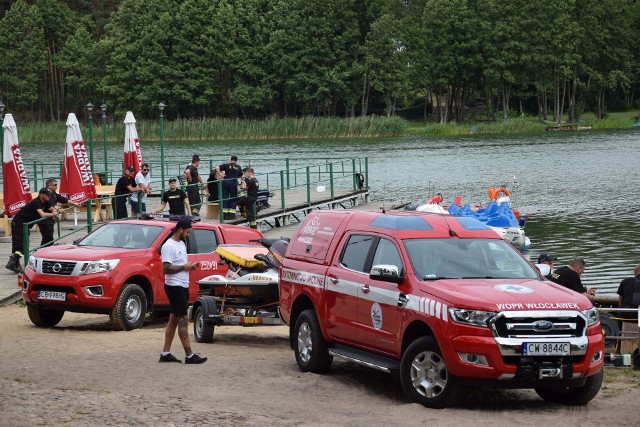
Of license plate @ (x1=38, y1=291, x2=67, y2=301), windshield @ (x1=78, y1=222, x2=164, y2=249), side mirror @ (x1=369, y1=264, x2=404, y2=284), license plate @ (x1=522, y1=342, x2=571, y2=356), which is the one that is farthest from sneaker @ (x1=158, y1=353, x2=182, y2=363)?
license plate @ (x1=522, y1=342, x2=571, y2=356)

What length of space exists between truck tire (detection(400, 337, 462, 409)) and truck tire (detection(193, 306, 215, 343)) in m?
5.31

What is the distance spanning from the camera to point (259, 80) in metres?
120

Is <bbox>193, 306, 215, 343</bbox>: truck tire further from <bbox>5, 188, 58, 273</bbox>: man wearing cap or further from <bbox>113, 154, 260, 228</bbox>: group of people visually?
<bbox>113, 154, 260, 228</bbox>: group of people

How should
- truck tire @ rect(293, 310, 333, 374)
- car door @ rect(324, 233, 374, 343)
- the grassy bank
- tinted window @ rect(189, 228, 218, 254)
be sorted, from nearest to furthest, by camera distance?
car door @ rect(324, 233, 374, 343)
truck tire @ rect(293, 310, 333, 374)
tinted window @ rect(189, 228, 218, 254)
the grassy bank

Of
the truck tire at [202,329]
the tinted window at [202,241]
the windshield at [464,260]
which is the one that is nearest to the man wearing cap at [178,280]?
the truck tire at [202,329]

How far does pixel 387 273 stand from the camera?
474 inches

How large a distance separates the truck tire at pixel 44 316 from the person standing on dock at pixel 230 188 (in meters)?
13.6

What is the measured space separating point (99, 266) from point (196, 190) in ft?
46.2

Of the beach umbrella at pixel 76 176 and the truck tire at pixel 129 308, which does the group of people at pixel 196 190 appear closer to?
the beach umbrella at pixel 76 176

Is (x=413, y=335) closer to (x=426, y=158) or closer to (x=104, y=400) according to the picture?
(x=104, y=400)

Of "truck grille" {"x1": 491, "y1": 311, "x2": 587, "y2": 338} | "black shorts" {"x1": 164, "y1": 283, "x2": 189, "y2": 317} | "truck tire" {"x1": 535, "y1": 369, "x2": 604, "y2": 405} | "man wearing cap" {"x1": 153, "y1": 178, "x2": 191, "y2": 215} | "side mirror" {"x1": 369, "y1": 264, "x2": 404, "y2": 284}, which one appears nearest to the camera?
"truck grille" {"x1": 491, "y1": 311, "x2": 587, "y2": 338}

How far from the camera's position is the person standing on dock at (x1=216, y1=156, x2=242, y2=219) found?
32188mm

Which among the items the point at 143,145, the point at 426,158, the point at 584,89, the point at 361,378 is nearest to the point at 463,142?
the point at 426,158

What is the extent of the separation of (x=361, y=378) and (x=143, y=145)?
87.3 m
